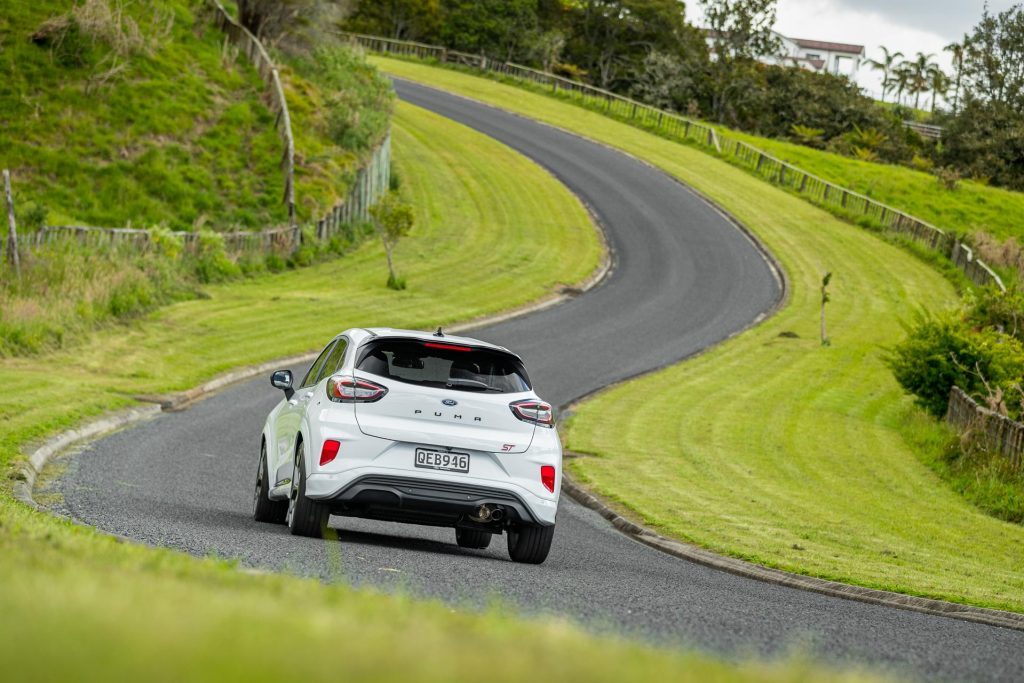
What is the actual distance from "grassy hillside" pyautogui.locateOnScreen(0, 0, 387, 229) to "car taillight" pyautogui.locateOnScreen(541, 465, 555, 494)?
24208 mm

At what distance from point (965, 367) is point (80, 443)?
1566 centimetres

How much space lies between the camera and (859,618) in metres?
9.59

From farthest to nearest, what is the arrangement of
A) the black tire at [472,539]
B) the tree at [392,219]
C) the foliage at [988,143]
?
the foliage at [988,143], the tree at [392,219], the black tire at [472,539]

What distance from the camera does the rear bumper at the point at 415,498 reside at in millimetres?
10328

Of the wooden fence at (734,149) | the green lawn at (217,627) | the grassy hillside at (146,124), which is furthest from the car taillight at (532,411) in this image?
the wooden fence at (734,149)

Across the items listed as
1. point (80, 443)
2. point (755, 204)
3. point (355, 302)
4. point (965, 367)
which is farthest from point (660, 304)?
point (80, 443)

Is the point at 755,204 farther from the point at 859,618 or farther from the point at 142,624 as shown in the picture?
the point at 142,624

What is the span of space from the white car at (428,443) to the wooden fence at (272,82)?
28145mm

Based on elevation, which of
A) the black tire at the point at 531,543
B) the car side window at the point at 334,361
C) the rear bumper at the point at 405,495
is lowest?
the black tire at the point at 531,543

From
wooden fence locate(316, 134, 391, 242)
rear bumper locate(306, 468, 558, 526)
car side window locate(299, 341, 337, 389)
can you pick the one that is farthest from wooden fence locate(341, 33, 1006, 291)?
rear bumper locate(306, 468, 558, 526)

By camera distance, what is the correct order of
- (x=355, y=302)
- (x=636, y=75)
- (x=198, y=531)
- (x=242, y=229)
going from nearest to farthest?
(x=198, y=531), (x=355, y=302), (x=242, y=229), (x=636, y=75)

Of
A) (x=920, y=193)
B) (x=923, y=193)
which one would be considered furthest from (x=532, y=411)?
(x=923, y=193)

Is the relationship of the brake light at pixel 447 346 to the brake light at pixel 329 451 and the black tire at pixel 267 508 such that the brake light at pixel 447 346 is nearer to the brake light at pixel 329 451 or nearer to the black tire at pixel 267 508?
the brake light at pixel 329 451

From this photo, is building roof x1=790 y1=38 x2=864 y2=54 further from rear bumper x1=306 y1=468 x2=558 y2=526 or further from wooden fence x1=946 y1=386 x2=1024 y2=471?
rear bumper x1=306 y1=468 x2=558 y2=526
